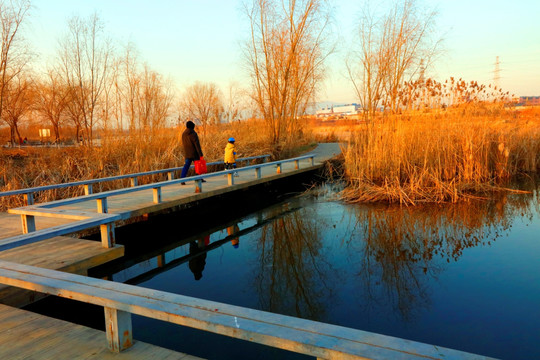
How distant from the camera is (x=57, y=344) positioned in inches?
98.7

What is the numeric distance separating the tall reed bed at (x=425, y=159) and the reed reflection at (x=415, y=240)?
595mm

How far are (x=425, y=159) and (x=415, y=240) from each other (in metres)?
2.98

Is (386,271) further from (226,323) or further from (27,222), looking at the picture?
(27,222)

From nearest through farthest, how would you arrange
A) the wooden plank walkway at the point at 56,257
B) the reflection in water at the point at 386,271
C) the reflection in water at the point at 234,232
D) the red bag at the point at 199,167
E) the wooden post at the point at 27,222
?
the reflection in water at the point at 386,271
the wooden plank walkway at the point at 56,257
the wooden post at the point at 27,222
the reflection in water at the point at 234,232
the red bag at the point at 199,167

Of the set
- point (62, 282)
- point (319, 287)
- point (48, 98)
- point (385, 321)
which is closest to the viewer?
point (62, 282)

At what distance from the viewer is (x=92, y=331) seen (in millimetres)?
2711

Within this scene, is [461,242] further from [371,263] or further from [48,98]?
[48,98]

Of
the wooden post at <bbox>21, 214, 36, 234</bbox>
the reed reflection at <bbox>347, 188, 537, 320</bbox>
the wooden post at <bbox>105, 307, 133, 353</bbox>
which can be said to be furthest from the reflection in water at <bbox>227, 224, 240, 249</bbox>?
the wooden post at <bbox>105, 307, 133, 353</bbox>

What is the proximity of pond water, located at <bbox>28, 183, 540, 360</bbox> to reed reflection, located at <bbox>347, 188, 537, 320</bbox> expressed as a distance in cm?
2

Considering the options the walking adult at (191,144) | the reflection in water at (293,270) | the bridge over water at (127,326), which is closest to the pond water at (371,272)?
the reflection in water at (293,270)

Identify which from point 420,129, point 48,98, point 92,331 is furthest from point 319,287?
point 48,98

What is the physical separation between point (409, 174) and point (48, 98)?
25932 mm

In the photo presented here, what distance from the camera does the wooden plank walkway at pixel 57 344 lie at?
2.37 meters

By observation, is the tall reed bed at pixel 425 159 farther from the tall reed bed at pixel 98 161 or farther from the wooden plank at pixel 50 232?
the wooden plank at pixel 50 232
